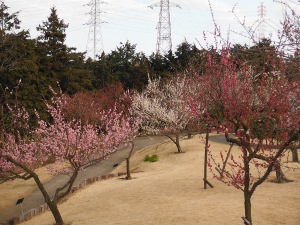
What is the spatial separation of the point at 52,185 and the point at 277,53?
15434 millimetres

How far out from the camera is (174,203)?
37.7 ft

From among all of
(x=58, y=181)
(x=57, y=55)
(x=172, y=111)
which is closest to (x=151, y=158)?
(x=172, y=111)

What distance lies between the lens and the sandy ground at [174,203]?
947 centimetres

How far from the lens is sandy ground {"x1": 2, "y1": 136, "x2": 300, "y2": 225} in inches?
373

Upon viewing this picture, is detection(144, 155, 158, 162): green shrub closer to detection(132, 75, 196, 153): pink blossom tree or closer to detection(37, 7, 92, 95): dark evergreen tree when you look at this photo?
detection(132, 75, 196, 153): pink blossom tree

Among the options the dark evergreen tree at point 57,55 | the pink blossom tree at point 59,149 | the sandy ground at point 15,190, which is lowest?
the sandy ground at point 15,190

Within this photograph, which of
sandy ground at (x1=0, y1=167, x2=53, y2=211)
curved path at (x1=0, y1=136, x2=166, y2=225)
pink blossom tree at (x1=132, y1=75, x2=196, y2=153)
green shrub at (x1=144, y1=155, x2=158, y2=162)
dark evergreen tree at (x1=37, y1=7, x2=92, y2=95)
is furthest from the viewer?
dark evergreen tree at (x1=37, y1=7, x2=92, y2=95)

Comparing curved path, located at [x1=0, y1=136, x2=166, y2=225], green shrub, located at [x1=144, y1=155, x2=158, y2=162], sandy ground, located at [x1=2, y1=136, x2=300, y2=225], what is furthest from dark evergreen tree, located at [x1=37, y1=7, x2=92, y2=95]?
sandy ground, located at [x1=2, y1=136, x2=300, y2=225]

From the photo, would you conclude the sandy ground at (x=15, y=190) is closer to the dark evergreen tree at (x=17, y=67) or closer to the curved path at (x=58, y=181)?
the curved path at (x=58, y=181)

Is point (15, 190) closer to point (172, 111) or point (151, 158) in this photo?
point (151, 158)

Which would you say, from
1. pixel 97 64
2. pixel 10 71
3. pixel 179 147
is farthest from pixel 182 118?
pixel 97 64

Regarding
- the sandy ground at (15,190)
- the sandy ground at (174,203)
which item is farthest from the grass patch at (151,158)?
the sandy ground at (15,190)

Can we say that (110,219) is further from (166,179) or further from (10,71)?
(10,71)

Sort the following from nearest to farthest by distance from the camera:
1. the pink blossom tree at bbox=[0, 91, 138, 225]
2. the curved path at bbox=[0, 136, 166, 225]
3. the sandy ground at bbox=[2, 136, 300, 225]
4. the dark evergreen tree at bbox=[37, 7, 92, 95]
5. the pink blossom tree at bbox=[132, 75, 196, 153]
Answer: the sandy ground at bbox=[2, 136, 300, 225], the pink blossom tree at bbox=[0, 91, 138, 225], the curved path at bbox=[0, 136, 166, 225], the pink blossom tree at bbox=[132, 75, 196, 153], the dark evergreen tree at bbox=[37, 7, 92, 95]
